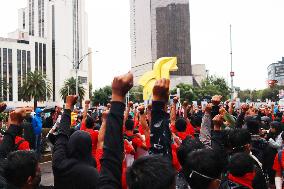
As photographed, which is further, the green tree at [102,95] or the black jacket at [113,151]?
the green tree at [102,95]

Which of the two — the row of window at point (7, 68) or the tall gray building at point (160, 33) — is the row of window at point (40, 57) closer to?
the row of window at point (7, 68)

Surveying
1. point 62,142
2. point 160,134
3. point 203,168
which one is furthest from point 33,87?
point 203,168

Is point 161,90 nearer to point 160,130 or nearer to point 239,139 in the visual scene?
point 160,130

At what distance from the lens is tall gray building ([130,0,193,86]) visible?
109 meters

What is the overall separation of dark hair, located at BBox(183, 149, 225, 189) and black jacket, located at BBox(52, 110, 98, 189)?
1014 mm

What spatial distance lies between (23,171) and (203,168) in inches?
47.4

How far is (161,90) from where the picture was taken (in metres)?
2.50

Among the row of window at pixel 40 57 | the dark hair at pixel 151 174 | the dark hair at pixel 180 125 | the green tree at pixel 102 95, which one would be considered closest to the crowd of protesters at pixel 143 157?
the dark hair at pixel 151 174

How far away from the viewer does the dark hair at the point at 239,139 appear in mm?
4145

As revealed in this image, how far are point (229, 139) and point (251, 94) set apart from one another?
125m

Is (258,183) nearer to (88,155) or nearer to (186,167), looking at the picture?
(186,167)

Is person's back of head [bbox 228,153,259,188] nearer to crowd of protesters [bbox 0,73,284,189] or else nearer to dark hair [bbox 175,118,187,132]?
crowd of protesters [bbox 0,73,284,189]

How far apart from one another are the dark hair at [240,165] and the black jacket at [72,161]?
3.73 feet

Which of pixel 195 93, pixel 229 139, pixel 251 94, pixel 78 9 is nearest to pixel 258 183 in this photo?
pixel 229 139
